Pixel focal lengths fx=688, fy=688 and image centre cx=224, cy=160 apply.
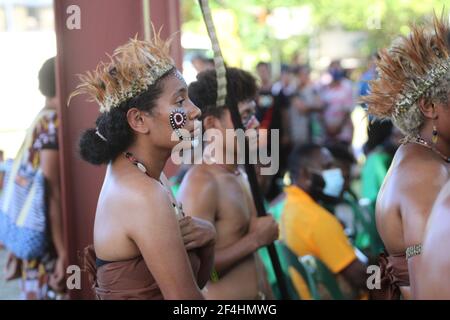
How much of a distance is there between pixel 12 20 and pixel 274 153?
1901 millimetres

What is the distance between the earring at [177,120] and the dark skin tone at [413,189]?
824mm

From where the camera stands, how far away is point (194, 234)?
2389 mm

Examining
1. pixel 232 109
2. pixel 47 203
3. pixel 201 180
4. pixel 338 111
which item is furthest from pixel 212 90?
pixel 338 111

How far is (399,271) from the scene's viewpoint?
268 cm

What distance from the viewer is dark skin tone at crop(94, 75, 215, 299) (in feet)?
7.14

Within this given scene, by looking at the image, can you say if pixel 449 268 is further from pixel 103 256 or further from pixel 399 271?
pixel 103 256

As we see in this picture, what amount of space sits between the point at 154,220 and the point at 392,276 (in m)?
1.09

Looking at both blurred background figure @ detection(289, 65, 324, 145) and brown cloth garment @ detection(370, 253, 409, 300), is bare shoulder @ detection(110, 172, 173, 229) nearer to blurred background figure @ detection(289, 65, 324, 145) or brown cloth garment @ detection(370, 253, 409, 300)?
brown cloth garment @ detection(370, 253, 409, 300)

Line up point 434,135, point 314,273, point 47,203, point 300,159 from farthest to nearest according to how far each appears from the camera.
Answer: point 300,159, point 314,273, point 47,203, point 434,135

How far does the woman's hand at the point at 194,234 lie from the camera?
237 centimetres

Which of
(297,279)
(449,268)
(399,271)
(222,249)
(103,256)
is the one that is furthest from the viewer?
(297,279)

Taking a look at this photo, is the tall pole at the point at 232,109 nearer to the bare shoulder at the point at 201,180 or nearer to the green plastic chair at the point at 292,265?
the bare shoulder at the point at 201,180

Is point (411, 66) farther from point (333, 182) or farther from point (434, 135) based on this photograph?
point (333, 182)
